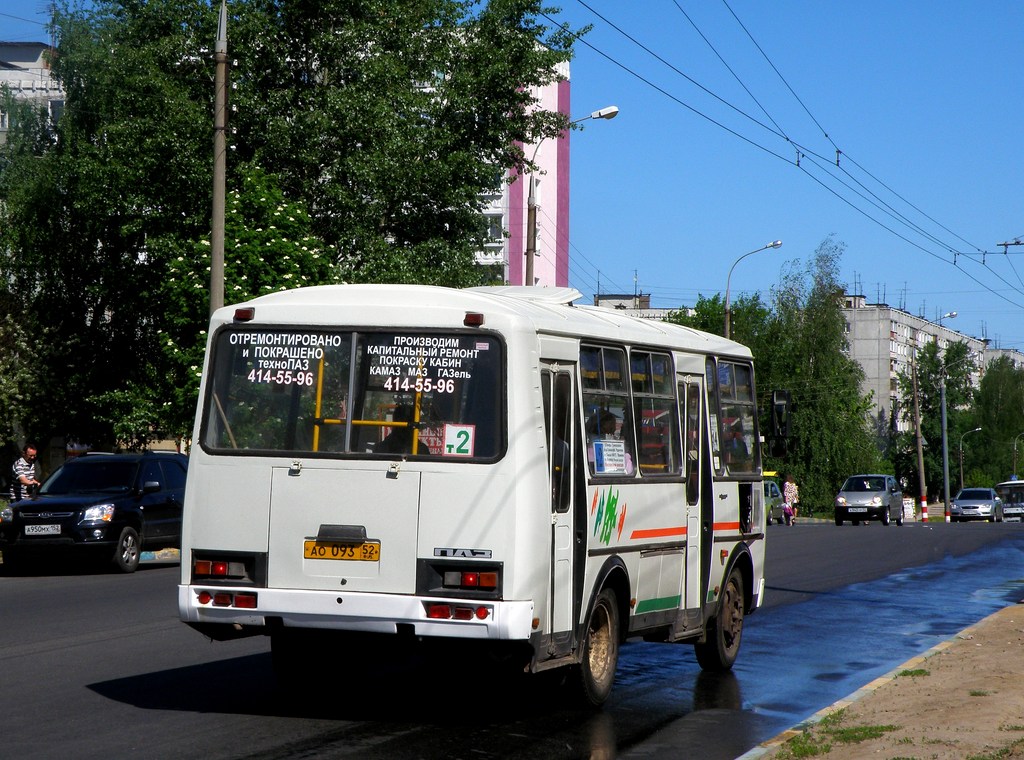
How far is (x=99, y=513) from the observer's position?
20641 mm

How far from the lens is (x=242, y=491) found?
898 cm

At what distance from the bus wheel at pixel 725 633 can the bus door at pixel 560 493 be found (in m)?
3.08

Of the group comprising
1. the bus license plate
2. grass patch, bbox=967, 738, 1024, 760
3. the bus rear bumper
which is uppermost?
the bus license plate

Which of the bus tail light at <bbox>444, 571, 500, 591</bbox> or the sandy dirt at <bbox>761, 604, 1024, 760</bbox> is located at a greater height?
the bus tail light at <bbox>444, 571, 500, 591</bbox>

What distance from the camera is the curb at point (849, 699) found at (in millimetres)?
8266

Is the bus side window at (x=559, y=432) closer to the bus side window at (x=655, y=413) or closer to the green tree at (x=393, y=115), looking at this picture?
the bus side window at (x=655, y=413)

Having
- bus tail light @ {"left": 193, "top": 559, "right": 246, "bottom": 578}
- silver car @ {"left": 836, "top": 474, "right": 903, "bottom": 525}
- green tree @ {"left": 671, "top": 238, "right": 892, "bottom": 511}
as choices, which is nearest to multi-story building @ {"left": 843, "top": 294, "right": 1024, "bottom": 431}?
green tree @ {"left": 671, "top": 238, "right": 892, "bottom": 511}

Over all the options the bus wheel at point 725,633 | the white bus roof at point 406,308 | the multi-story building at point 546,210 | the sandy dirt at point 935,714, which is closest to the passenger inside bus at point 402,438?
the white bus roof at point 406,308

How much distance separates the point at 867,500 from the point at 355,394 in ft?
162

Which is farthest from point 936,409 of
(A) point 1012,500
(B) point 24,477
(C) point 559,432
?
(C) point 559,432

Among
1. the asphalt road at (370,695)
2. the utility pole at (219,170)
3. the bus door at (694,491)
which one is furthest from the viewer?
the utility pole at (219,170)

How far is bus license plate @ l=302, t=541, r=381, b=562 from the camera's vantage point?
8.62 metres

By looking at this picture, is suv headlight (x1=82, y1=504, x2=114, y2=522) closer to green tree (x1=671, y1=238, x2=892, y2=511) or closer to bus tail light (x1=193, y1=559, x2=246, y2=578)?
bus tail light (x1=193, y1=559, x2=246, y2=578)

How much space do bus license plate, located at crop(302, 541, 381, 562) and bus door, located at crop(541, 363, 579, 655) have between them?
106 centimetres
